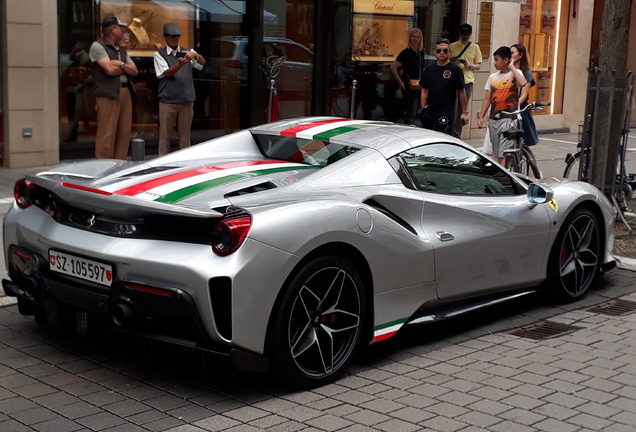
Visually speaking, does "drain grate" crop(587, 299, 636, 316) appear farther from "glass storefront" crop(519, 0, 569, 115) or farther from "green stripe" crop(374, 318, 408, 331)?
"glass storefront" crop(519, 0, 569, 115)

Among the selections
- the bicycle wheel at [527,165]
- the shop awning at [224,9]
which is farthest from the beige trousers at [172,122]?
the bicycle wheel at [527,165]

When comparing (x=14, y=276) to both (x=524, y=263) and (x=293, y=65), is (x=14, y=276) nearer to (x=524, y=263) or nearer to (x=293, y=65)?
(x=524, y=263)

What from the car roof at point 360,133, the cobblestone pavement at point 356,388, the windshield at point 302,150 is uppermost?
the car roof at point 360,133

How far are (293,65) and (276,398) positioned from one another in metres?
11.3

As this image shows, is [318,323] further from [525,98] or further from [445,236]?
[525,98]

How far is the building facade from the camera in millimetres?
11812

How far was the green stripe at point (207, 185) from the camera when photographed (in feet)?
15.5

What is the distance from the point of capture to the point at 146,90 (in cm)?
1347

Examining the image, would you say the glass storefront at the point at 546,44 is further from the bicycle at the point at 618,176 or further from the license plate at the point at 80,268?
the license plate at the point at 80,268

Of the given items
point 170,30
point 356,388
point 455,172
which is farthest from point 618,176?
point 356,388

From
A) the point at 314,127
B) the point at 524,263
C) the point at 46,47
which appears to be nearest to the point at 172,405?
the point at 314,127

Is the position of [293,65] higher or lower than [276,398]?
higher

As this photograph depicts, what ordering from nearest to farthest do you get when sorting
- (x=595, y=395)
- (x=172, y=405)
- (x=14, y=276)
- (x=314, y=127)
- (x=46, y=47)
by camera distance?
(x=172, y=405) < (x=595, y=395) < (x=14, y=276) < (x=314, y=127) < (x=46, y=47)

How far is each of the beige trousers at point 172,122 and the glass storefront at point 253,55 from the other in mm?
2059
